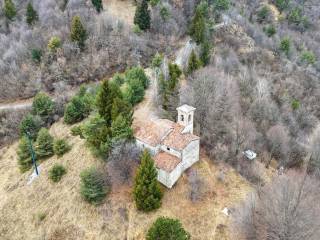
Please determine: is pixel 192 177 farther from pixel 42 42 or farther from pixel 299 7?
pixel 299 7

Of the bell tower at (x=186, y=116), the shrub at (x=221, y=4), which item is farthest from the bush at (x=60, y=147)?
the shrub at (x=221, y=4)

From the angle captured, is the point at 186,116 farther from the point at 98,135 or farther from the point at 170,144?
the point at 98,135

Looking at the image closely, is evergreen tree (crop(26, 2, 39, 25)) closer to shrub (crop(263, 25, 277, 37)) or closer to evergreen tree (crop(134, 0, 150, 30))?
evergreen tree (crop(134, 0, 150, 30))

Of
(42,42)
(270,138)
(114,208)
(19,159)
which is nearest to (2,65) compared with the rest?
(42,42)

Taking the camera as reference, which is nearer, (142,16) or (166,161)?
(166,161)

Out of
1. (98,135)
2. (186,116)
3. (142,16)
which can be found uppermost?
(186,116)

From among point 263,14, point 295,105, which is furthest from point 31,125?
point 263,14
